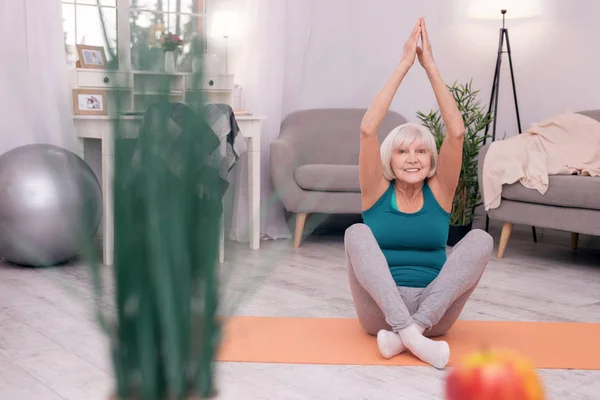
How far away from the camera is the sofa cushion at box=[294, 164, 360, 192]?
13.7ft

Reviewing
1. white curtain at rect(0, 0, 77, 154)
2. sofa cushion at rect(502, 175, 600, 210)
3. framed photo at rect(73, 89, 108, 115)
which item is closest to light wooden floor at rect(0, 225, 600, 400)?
sofa cushion at rect(502, 175, 600, 210)

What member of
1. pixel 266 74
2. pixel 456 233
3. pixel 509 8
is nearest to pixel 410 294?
pixel 456 233

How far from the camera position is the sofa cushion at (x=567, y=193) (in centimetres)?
354

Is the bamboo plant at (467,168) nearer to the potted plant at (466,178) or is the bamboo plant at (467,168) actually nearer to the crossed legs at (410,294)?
the potted plant at (466,178)

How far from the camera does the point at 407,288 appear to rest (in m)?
2.30

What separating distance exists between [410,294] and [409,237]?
0.18 m

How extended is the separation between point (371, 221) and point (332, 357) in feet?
1.48

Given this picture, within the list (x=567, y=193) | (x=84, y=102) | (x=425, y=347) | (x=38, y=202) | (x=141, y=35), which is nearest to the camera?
(x=141, y=35)

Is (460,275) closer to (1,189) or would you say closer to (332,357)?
(332,357)

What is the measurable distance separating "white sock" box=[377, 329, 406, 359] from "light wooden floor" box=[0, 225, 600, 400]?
0.07 m

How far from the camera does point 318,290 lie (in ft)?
10.4

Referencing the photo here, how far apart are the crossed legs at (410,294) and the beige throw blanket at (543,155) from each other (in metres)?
1.63

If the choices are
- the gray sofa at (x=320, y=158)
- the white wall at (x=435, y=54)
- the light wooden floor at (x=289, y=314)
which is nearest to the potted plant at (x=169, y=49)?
the light wooden floor at (x=289, y=314)

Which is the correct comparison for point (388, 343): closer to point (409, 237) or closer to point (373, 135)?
point (409, 237)
